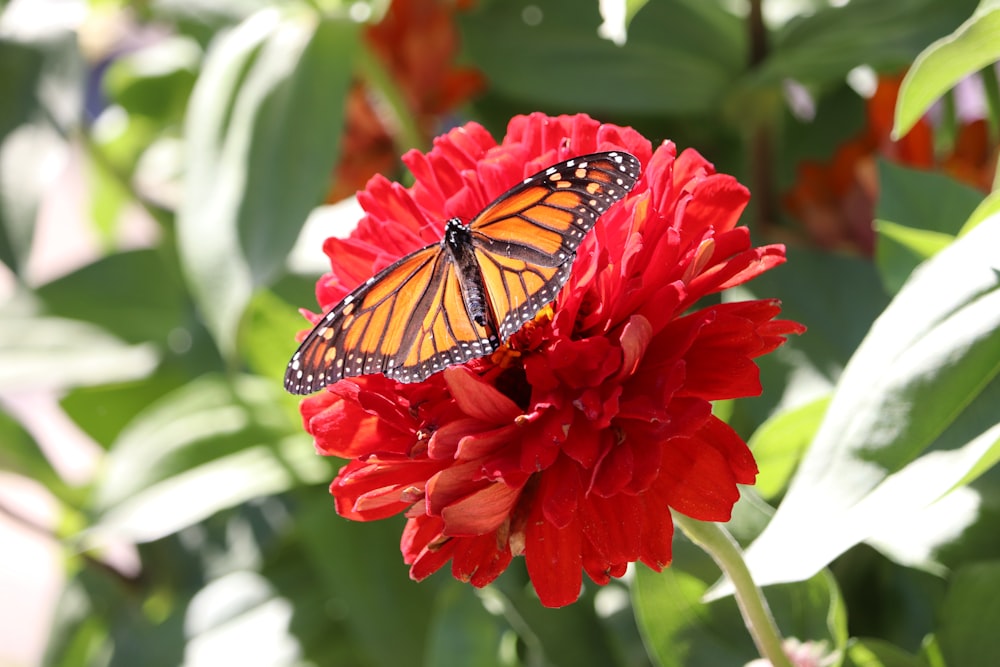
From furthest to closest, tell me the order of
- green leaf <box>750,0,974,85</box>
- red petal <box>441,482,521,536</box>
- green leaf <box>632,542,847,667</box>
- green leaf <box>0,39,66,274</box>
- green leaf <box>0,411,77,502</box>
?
1. green leaf <box>0,411,77,502</box>
2. green leaf <box>0,39,66,274</box>
3. green leaf <box>750,0,974,85</box>
4. green leaf <box>632,542,847,667</box>
5. red petal <box>441,482,521,536</box>

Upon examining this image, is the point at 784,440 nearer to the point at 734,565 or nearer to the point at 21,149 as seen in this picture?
the point at 734,565

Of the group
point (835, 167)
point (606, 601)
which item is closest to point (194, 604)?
point (606, 601)

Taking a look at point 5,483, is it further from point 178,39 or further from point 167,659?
point 167,659

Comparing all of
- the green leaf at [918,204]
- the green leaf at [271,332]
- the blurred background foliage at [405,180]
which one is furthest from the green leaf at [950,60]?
the green leaf at [271,332]

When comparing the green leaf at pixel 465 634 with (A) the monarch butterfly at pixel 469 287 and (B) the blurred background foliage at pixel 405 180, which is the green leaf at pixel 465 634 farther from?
(A) the monarch butterfly at pixel 469 287

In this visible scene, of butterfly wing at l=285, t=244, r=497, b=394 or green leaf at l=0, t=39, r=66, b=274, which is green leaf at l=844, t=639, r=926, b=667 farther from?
green leaf at l=0, t=39, r=66, b=274

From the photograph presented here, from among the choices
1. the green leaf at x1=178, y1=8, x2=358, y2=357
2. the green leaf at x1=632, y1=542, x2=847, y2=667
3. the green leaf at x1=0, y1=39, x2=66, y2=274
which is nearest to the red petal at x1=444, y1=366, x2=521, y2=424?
the green leaf at x1=632, y1=542, x2=847, y2=667

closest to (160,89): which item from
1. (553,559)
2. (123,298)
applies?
(123,298)
